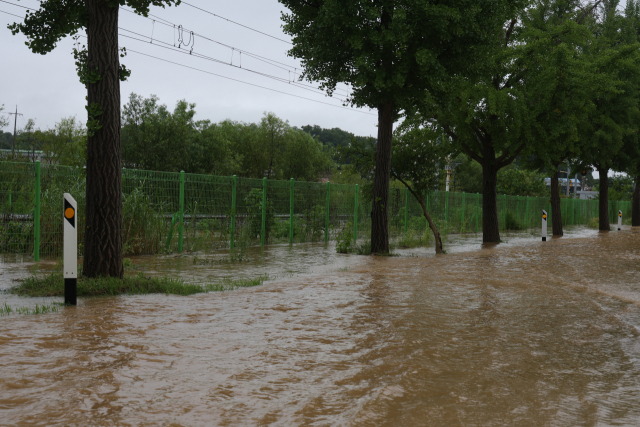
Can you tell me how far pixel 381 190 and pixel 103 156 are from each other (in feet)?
29.0

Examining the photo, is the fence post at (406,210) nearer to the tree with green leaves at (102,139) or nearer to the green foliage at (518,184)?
the tree with green leaves at (102,139)

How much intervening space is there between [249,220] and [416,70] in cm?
639

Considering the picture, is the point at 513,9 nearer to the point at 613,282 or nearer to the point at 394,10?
the point at 394,10

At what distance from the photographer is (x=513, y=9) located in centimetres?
1608

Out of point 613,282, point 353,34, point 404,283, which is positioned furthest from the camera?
point 353,34

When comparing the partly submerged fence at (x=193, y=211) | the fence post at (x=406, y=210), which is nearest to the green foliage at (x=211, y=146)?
the fence post at (x=406, y=210)

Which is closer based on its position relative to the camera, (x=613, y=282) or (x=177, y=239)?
(x=613, y=282)

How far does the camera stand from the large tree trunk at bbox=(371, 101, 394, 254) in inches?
623

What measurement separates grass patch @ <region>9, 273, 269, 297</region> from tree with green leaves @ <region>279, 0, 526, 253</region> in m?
7.05

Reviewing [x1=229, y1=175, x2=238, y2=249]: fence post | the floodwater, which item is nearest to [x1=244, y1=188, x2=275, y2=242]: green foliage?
[x1=229, y1=175, x2=238, y2=249]: fence post

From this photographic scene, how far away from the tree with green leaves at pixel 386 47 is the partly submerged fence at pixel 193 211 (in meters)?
2.93

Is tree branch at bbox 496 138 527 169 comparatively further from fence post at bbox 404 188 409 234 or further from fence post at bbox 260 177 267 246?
fence post at bbox 260 177 267 246

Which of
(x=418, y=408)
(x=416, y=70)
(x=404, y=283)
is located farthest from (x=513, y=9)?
(x=418, y=408)

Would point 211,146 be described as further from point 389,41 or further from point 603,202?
point 389,41
